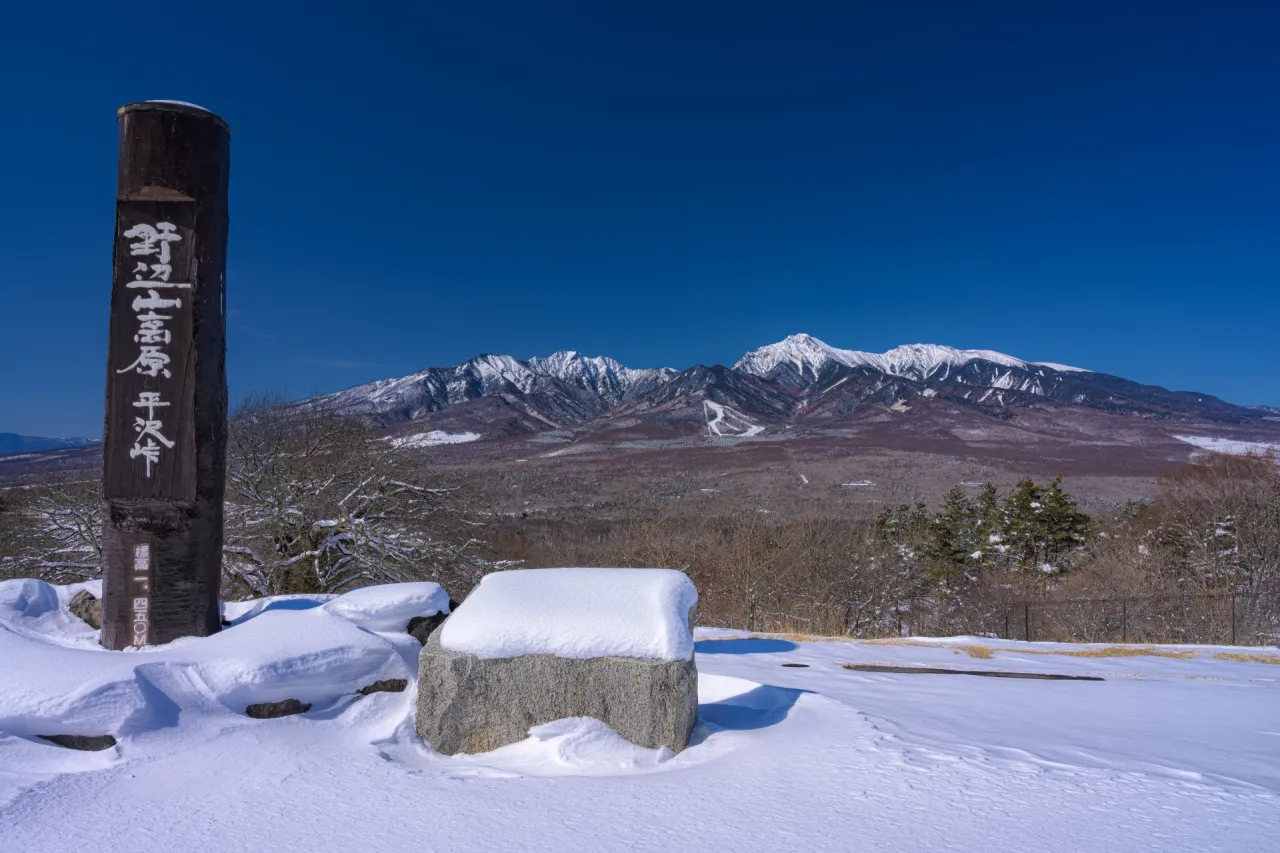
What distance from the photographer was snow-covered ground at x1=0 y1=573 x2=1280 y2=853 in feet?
9.77

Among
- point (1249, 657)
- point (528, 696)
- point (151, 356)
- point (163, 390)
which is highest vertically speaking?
point (151, 356)

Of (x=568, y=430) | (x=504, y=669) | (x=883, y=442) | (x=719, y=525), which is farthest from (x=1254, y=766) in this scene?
(x=568, y=430)

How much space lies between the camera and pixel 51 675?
12.9 ft

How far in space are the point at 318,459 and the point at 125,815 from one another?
14737 millimetres

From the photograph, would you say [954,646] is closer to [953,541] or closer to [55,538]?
[55,538]

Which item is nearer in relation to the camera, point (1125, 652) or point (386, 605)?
point (386, 605)

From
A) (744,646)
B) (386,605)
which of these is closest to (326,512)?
(744,646)

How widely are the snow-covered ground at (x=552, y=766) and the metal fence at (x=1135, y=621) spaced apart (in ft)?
34.4

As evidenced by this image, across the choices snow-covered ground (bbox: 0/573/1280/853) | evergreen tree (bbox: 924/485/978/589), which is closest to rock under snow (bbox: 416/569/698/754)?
snow-covered ground (bbox: 0/573/1280/853)

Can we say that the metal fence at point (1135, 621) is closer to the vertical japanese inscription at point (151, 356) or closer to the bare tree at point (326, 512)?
the bare tree at point (326, 512)

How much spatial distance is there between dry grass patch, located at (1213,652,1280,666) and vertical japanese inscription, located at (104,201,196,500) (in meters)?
11.1

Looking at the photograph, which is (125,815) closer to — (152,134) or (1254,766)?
(152,134)

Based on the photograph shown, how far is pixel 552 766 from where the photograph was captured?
3992 mm

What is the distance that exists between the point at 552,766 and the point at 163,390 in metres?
3.81
